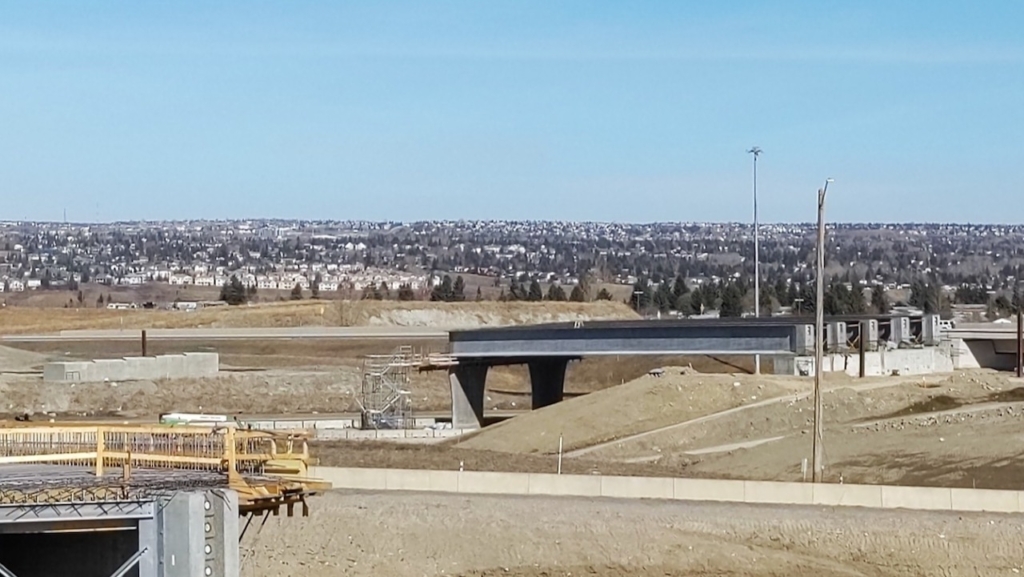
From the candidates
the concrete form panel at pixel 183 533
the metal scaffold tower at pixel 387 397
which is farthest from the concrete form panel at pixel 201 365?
the concrete form panel at pixel 183 533

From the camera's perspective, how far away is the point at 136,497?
2089 cm

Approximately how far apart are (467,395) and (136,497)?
42517 mm

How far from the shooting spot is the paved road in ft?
309

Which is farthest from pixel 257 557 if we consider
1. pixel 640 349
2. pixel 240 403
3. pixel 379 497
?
pixel 240 403

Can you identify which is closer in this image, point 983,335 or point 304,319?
point 983,335

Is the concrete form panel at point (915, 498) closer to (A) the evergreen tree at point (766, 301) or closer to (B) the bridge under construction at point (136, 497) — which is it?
(B) the bridge under construction at point (136, 497)

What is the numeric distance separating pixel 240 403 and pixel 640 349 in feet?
62.4

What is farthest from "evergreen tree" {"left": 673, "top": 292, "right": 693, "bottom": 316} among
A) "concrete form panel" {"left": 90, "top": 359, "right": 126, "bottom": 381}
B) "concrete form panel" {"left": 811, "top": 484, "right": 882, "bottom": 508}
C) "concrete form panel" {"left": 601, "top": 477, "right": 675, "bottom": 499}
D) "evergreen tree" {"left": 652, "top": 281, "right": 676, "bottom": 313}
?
"concrete form panel" {"left": 811, "top": 484, "right": 882, "bottom": 508}

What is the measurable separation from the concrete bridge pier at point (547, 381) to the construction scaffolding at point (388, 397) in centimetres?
481

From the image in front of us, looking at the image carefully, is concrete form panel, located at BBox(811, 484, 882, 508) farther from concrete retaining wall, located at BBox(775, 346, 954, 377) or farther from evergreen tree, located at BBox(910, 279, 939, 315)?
evergreen tree, located at BBox(910, 279, 939, 315)

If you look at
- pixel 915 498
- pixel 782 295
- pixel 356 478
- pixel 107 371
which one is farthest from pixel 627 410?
pixel 782 295

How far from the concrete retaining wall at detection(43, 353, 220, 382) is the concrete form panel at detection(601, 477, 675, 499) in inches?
1606

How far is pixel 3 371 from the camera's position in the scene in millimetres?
75562

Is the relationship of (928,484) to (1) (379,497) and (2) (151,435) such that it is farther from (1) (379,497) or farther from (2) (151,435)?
(2) (151,435)
